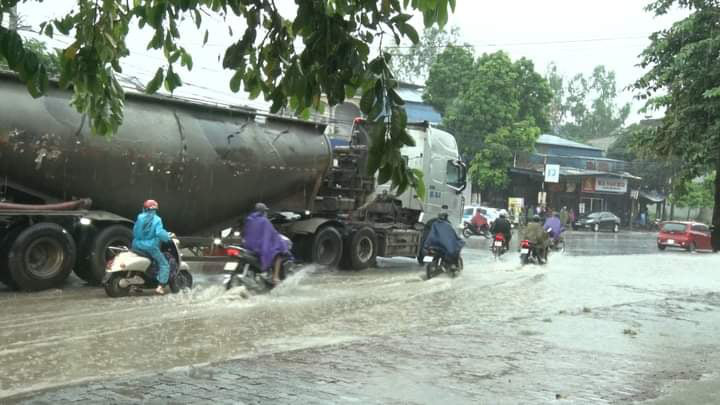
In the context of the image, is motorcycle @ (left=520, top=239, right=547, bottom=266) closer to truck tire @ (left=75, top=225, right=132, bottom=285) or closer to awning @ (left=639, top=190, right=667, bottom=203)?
truck tire @ (left=75, top=225, right=132, bottom=285)

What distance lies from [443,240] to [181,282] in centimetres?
582

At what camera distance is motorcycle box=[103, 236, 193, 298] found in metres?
10.8

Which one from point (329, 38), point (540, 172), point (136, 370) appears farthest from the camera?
point (540, 172)

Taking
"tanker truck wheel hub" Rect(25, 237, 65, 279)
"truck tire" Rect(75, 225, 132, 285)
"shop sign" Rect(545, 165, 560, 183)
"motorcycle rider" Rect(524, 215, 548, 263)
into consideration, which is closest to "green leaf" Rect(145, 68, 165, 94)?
"tanker truck wheel hub" Rect(25, 237, 65, 279)

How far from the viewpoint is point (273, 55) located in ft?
16.1

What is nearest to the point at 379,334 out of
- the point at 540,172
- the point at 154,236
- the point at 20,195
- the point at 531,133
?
the point at 154,236

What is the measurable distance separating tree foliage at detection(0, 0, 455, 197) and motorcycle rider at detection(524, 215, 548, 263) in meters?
15.1

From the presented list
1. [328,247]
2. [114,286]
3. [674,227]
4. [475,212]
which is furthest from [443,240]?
[674,227]

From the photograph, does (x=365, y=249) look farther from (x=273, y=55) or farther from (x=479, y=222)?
(x=479, y=222)

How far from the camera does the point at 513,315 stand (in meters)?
10.9

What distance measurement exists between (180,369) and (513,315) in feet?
18.8

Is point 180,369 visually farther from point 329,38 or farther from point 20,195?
point 20,195

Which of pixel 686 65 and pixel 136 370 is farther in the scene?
pixel 686 65

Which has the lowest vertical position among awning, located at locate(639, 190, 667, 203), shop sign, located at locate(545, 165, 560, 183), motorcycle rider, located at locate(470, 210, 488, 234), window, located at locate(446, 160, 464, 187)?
motorcycle rider, located at locate(470, 210, 488, 234)
